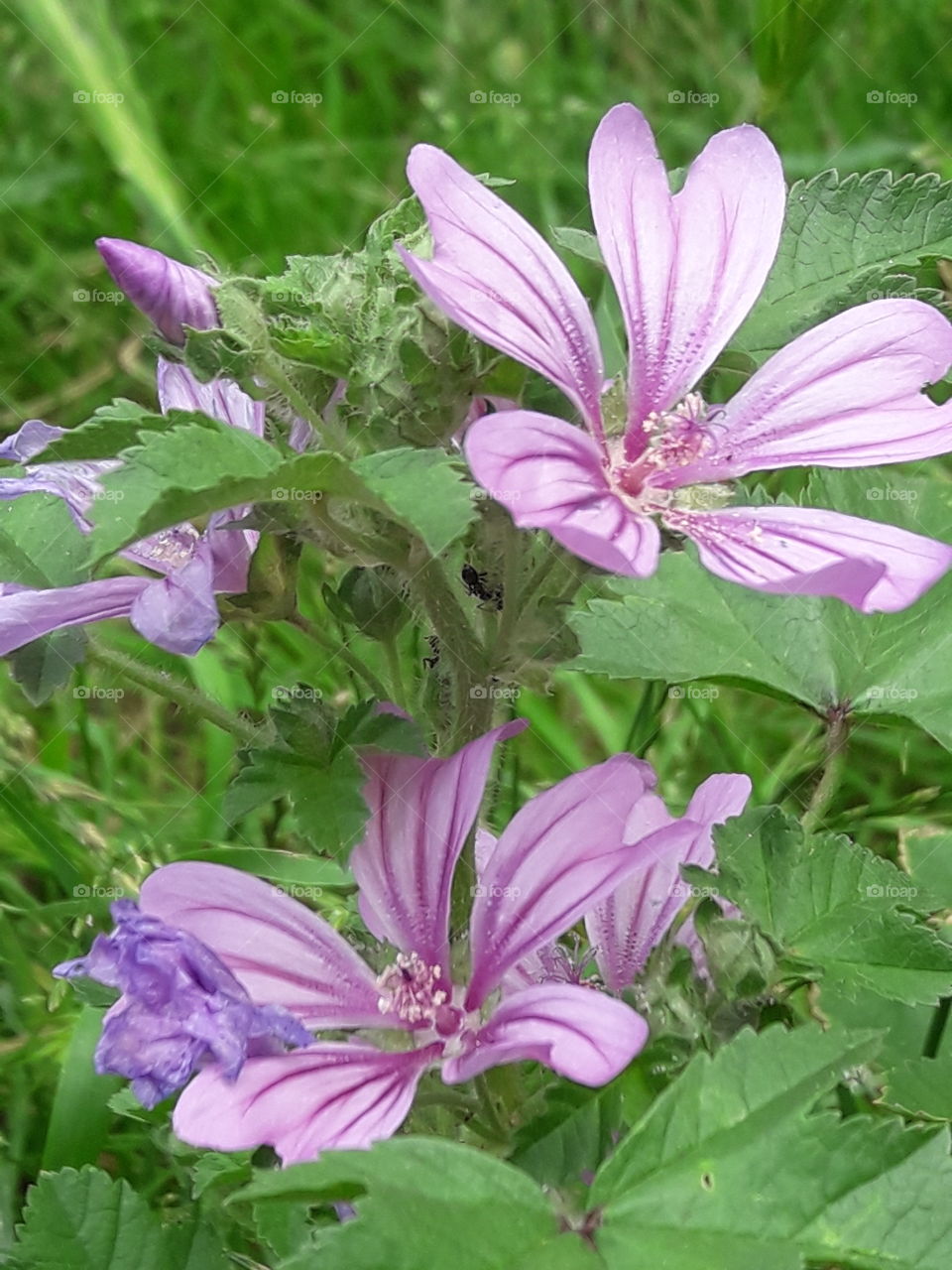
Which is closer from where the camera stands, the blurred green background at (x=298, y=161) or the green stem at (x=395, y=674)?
the green stem at (x=395, y=674)

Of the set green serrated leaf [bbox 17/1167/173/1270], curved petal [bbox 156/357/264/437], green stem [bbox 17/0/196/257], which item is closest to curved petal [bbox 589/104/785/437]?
curved petal [bbox 156/357/264/437]

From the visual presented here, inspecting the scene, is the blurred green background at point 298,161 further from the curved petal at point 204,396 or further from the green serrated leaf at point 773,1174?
the green serrated leaf at point 773,1174

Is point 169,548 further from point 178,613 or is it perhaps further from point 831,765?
point 831,765

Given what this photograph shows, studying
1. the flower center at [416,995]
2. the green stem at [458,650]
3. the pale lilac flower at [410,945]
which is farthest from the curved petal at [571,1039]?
the green stem at [458,650]

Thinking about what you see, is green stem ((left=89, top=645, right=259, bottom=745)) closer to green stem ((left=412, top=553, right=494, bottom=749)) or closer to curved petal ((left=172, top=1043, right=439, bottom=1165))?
green stem ((left=412, top=553, right=494, bottom=749))

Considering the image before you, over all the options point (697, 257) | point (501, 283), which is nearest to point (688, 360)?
point (697, 257)

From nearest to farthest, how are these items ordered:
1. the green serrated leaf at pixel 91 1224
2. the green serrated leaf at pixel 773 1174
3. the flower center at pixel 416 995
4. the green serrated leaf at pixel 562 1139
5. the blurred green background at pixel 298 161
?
the green serrated leaf at pixel 773 1174
the green serrated leaf at pixel 562 1139
the flower center at pixel 416 995
the green serrated leaf at pixel 91 1224
the blurred green background at pixel 298 161
